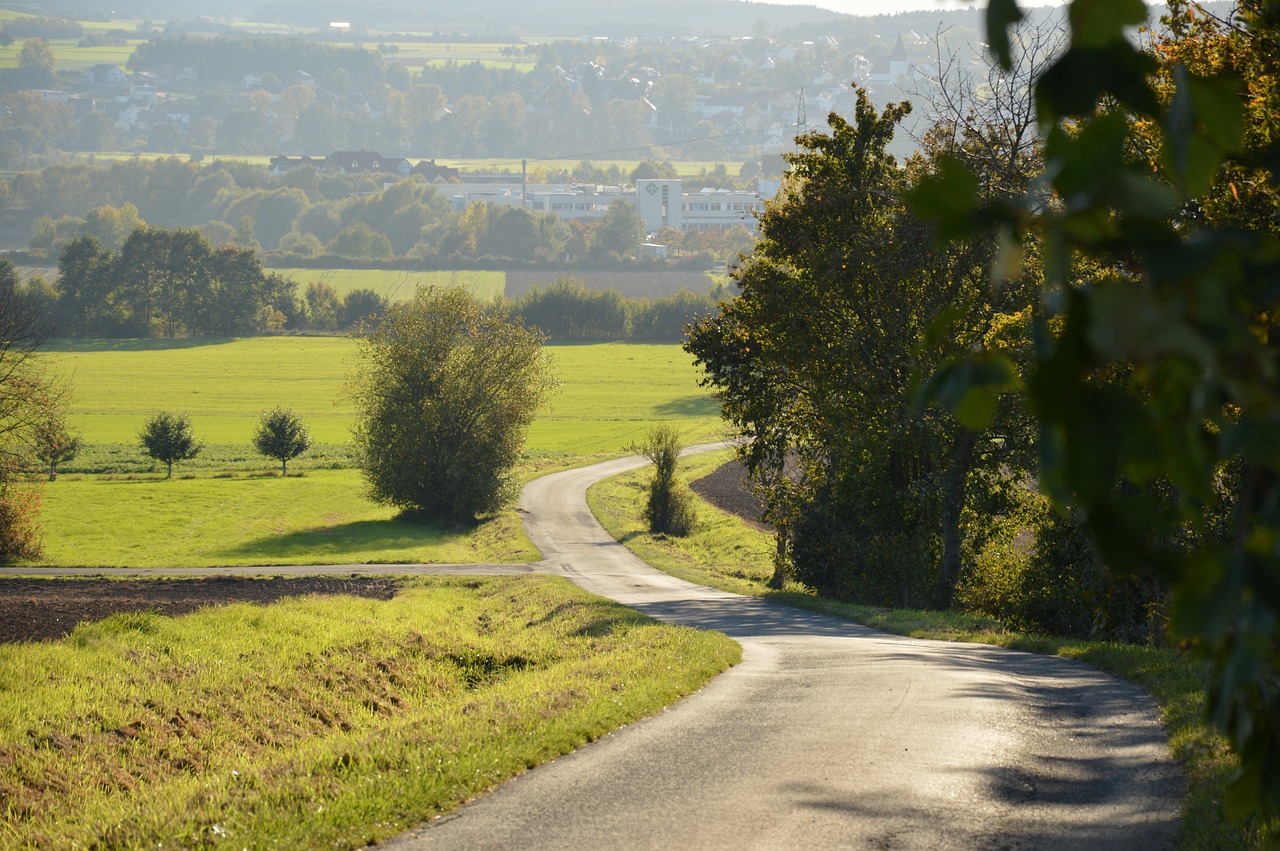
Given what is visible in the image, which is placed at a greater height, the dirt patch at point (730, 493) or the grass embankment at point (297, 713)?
the grass embankment at point (297, 713)

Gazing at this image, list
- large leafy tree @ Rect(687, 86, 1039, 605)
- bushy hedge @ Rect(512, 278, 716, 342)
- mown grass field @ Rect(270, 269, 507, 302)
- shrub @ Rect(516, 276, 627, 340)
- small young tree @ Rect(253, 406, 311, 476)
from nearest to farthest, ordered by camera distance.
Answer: large leafy tree @ Rect(687, 86, 1039, 605) < small young tree @ Rect(253, 406, 311, 476) < bushy hedge @ Rect(512, 278, 716, 342) < shrub @ Rect(516, 276, 627, 340) < mown grass field @ Rect(270, 269, 507, 302)

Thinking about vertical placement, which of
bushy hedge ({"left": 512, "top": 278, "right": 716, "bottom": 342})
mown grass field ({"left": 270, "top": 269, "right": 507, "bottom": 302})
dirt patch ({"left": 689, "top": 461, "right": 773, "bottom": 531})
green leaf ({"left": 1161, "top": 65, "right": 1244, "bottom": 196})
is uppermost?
mown grass field ({"left": 270, "top": 269, "right": 507, "bottom": 302})

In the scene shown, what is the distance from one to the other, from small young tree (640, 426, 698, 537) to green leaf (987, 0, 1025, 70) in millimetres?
46934

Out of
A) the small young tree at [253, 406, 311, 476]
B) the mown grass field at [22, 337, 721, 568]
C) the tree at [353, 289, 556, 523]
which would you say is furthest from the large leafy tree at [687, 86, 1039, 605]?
the small young tree at [253, 406, 311, 476]

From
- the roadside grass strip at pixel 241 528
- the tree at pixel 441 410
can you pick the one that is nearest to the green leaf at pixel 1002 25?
the roadside grass strip at pixel 241 528

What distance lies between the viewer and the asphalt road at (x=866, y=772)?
650cm

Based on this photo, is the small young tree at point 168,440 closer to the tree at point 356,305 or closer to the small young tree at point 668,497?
the small young tree at point 668,497

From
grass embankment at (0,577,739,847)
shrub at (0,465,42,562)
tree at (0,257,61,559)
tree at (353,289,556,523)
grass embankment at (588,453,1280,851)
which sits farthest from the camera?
tree at (353,289,556,523)

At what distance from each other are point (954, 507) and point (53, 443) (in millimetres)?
37687

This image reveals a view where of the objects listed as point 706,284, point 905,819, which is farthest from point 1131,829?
point 706,284

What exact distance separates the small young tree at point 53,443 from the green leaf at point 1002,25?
154 ft

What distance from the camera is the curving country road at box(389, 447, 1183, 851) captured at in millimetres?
6496

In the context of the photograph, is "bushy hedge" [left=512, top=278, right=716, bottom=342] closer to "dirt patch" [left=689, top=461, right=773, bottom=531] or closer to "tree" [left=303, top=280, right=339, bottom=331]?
"tree" [left=303, top=280, right=339, bottom=331]

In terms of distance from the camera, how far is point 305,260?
169250mm
